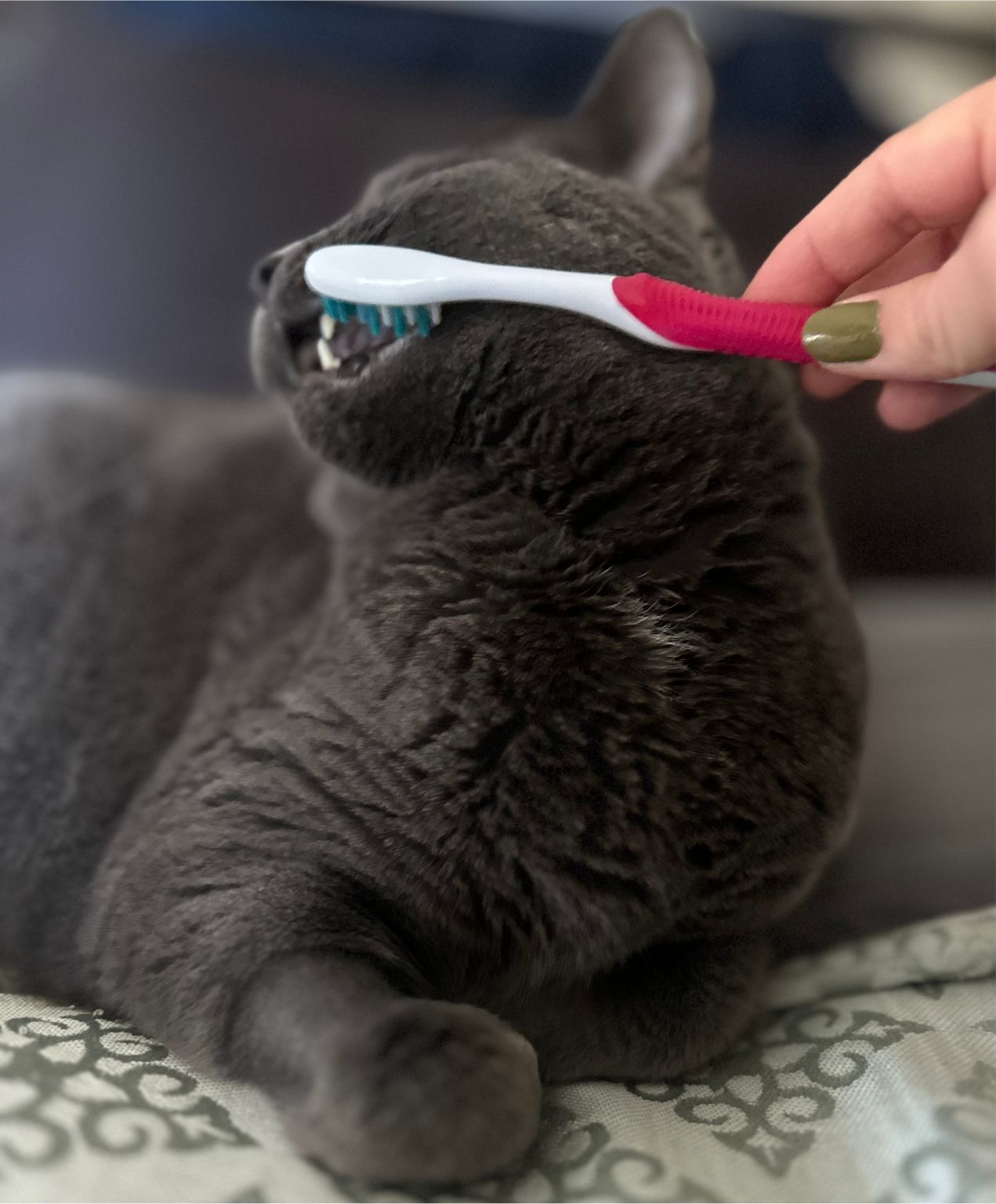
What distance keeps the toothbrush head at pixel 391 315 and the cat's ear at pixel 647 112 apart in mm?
305

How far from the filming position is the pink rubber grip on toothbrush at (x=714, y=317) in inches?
30.0

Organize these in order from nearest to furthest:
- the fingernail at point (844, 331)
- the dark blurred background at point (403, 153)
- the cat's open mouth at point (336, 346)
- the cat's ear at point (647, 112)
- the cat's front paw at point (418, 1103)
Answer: the cat's front paw at point (418, 1103) < the fingernail at point (844, 331) < the cat's open mouth at point (336, 346) < the cat's ear at point (647, 112) < the dark blurred background at point (403, 153)

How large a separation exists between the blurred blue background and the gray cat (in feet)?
1.44

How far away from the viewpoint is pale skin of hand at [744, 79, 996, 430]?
721 mm

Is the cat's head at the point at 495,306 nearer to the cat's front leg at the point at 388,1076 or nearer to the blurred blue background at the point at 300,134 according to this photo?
the blurred blue background at the point at 300,134

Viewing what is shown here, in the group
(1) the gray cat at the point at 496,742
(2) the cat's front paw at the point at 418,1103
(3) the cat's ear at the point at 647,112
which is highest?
(3) the cat's ear at the point at 647,112

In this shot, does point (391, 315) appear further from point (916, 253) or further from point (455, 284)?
point (916, 253)

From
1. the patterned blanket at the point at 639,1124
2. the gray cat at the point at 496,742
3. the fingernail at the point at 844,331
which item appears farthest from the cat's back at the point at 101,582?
the fingernail at the point at 844,331

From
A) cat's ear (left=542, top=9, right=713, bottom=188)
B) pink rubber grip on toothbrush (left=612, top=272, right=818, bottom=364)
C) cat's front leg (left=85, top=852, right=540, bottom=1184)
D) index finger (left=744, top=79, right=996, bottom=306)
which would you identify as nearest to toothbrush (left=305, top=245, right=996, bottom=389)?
pink rubber grip on toothbrush (left=612, top=272, right=818, bottom=364)

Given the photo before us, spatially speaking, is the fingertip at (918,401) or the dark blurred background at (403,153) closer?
the fingertip at (918,401)

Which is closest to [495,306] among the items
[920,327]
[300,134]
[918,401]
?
[920,327]

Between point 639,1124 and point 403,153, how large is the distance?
3.63 feet

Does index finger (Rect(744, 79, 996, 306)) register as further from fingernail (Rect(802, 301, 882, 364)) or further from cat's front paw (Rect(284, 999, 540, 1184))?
cat's front paw (Rect(284, 999, 540, 1184))

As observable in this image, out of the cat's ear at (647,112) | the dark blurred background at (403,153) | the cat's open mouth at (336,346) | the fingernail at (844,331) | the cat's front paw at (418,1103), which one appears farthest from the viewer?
the dark blurred background at (403,153)
